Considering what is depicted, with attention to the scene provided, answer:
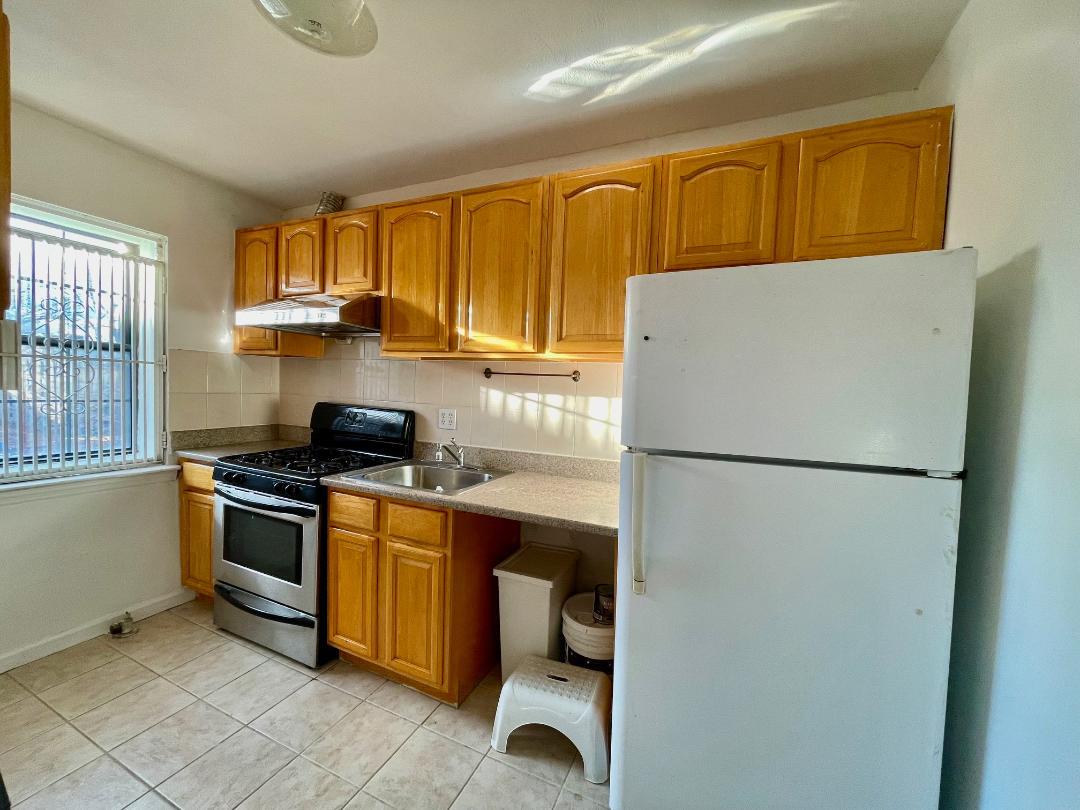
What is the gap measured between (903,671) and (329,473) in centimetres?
207

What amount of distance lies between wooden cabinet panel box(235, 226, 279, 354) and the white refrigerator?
7.65 ft

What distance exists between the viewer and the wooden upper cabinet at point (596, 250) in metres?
1.65

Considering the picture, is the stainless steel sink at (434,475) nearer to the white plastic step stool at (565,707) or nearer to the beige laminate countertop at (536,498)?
the beige laminate countertop at (536,498)

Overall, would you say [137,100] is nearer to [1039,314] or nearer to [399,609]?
[399,609]

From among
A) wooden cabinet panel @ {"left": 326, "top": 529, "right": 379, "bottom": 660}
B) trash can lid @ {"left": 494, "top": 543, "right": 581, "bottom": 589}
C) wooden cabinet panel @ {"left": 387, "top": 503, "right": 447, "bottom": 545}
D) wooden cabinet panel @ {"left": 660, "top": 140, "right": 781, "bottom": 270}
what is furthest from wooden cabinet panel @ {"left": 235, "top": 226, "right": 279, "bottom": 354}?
wooden cabinet panel @ {"left": 660, "top": 140, "right": 781, "bottom": 270}

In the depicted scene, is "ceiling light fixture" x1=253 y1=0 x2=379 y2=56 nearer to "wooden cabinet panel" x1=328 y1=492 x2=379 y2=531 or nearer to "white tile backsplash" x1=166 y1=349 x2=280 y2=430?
"wooden cabinet panel" x1=328 y1=492 x2=379 y2=531

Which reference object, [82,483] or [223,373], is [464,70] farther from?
[82,483]

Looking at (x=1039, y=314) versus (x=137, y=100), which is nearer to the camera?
(x=1039, y=314)

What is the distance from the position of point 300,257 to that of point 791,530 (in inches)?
105

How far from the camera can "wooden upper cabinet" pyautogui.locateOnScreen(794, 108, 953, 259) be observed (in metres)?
1.31

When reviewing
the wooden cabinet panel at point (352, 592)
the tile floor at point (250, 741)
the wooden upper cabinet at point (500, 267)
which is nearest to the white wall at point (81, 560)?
the tile floor at point (250, 741)

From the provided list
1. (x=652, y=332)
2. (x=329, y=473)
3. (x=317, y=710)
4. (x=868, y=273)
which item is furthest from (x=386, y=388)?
(x=868, y=273)

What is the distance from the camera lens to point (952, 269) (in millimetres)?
924

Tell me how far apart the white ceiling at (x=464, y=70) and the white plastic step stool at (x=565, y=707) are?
218 cm
